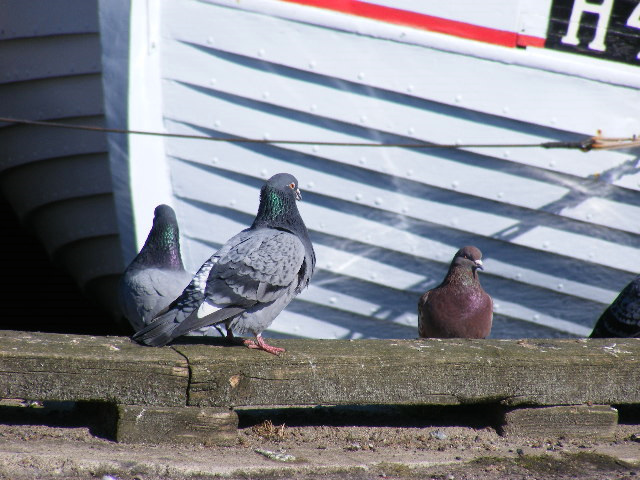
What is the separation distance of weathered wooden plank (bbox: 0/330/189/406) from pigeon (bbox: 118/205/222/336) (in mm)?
944

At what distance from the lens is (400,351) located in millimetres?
3076

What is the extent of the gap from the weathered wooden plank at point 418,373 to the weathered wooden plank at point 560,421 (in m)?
0.04

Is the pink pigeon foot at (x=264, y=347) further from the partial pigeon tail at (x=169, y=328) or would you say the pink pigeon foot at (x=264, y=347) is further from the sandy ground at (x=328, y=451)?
the sandy ground at (x=328, y=451)

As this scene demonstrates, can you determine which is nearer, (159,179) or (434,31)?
(434,31)

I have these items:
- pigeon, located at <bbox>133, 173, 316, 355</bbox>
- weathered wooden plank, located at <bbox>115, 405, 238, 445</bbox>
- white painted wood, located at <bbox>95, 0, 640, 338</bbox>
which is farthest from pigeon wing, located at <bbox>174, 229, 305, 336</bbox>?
white painted wood, located at <bbox>95, 0, 640, 338</bbox>

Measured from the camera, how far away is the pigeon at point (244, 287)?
2.93m

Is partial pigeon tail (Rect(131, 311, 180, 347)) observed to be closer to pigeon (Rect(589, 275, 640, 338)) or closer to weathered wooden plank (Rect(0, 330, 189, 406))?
weathered wooden plank (Rect(0, 330, 189, 406))

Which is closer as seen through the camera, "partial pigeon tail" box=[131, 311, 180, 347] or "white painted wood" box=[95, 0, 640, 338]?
"partial pigeon tail" box=[131, 311, 180, 347]

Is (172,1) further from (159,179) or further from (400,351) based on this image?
(400,351)

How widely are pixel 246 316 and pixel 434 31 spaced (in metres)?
1.70

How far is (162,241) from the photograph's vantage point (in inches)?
157

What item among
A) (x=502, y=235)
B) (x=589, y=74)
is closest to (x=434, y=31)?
(x=589, y=74)

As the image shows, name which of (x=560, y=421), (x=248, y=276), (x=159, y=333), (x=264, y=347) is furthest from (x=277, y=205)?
(x=560, y=421)

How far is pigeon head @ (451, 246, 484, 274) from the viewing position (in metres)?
4.09
